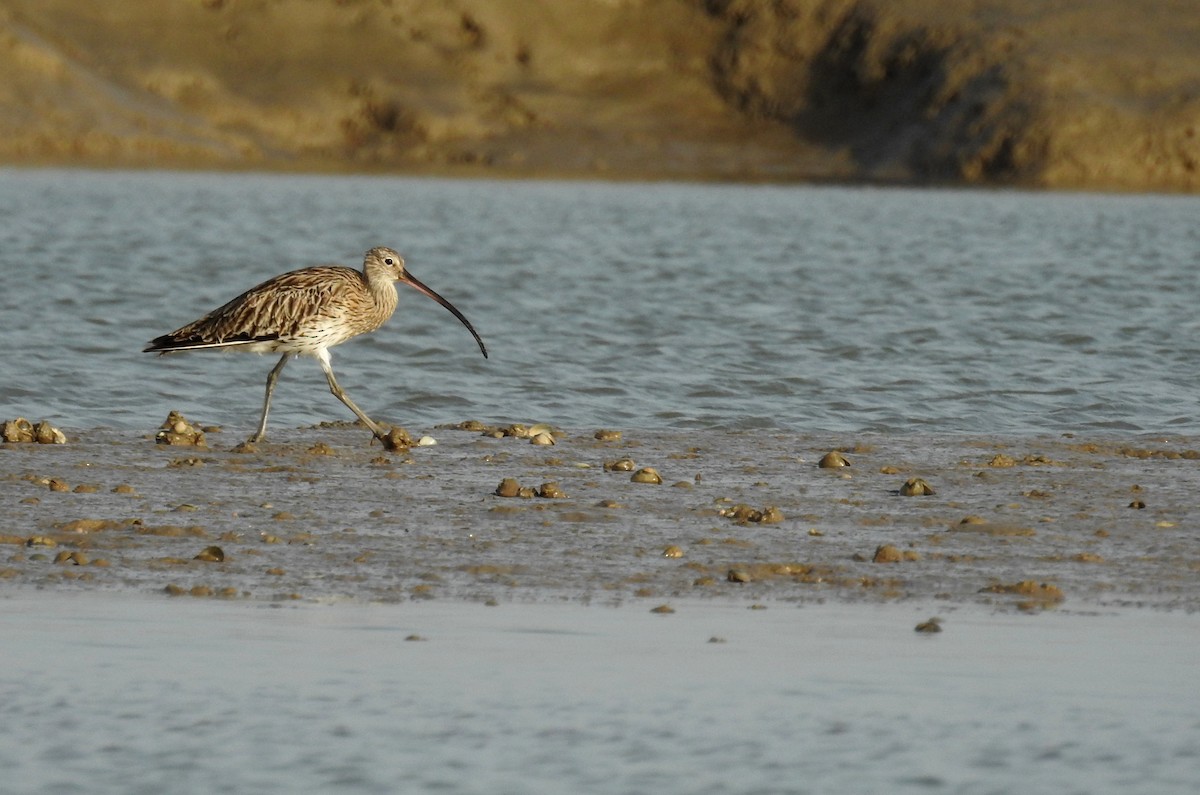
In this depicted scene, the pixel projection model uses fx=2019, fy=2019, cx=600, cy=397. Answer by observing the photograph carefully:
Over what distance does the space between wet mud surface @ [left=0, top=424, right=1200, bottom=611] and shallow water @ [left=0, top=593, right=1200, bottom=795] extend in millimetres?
440

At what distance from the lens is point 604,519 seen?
384 inches

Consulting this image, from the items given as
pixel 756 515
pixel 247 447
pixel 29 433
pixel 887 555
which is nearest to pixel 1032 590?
pixel 887 555

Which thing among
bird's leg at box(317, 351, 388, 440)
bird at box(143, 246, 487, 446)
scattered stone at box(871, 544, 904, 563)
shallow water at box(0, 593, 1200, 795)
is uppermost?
bird at box(143, 246, 487, 446)

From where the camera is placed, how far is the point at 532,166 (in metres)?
66.6

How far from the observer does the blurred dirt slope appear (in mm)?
59906

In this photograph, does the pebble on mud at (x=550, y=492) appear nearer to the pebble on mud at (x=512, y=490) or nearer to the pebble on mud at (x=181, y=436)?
the pebble on mud at (x=512, y=490)

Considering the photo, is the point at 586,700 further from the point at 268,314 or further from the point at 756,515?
the point at 268,314

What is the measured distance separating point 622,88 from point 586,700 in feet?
226

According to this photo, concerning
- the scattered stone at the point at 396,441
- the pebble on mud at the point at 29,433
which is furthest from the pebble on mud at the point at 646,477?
the pebble on mud at the point at 29,433

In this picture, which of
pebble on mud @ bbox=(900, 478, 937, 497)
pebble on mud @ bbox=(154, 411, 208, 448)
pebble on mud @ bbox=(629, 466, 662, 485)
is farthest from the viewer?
pebble on mud @ bbox=(154, 411, 208, 448)

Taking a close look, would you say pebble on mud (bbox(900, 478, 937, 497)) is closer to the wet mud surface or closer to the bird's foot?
the wet mud surface

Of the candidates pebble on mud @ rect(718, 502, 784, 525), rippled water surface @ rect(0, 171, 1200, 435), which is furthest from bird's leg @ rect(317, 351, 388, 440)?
pebble on mud @ rect(718, 502, 784, 525)

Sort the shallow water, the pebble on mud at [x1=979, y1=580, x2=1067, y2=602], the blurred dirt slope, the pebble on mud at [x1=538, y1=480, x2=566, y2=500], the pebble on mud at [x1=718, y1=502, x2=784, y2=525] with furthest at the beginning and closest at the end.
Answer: the blurred dirt slope, the pebble on mud at [x1=538, y1=480, x2=566, y2=500], the pebble on mud at [x1=718, y1=502, x2=784, y2=525], the pebble on mud at [x1=979, y1=580, x2=1067, y2=602], the shallow water

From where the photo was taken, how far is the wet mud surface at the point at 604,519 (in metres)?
8.31
